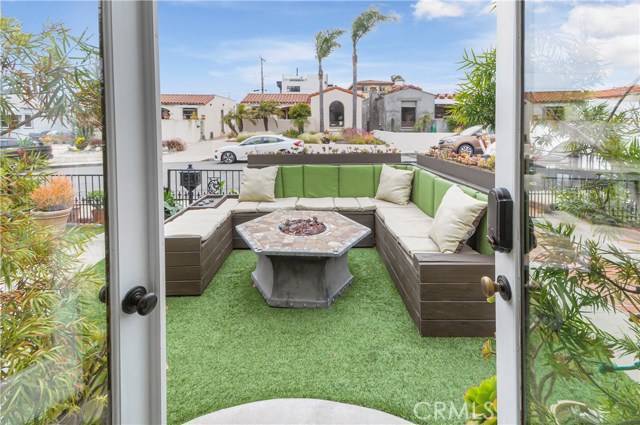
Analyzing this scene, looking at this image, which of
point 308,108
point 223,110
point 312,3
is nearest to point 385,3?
point 312,3

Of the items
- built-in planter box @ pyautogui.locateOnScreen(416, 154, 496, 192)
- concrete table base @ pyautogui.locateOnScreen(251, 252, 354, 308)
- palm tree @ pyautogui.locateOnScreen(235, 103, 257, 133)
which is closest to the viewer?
concrete table base @ pyautogui.locateOnScreen(251, 252, 354, 308)

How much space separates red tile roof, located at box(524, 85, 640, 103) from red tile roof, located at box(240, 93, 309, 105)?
16.0 m

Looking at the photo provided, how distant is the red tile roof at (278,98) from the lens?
16703 mm

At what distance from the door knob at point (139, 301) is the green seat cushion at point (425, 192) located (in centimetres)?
371

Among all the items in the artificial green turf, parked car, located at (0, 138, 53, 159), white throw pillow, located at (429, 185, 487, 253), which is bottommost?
the artificial green turf

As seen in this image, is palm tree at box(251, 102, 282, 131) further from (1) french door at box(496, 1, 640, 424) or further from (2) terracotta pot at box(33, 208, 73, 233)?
(2) terracotta pot at box(33, 208, 73, 233)

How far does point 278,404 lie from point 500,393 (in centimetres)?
124

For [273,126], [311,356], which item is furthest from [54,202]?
[273,126]

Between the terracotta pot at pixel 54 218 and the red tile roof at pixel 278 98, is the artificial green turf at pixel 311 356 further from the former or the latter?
the red tile roof at pixel 278 98

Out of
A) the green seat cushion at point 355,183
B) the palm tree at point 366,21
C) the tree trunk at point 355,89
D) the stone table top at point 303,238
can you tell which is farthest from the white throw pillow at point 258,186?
the tree trunk at point 355,89

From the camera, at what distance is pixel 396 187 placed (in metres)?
5.37

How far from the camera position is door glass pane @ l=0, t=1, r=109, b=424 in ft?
2.27

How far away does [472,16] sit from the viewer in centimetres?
1249

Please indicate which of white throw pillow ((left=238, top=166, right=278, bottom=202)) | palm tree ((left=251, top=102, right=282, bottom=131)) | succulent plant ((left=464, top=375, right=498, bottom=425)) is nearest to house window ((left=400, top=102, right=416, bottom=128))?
palm tree ((left=251, top=102, right=282, bottom=131))
